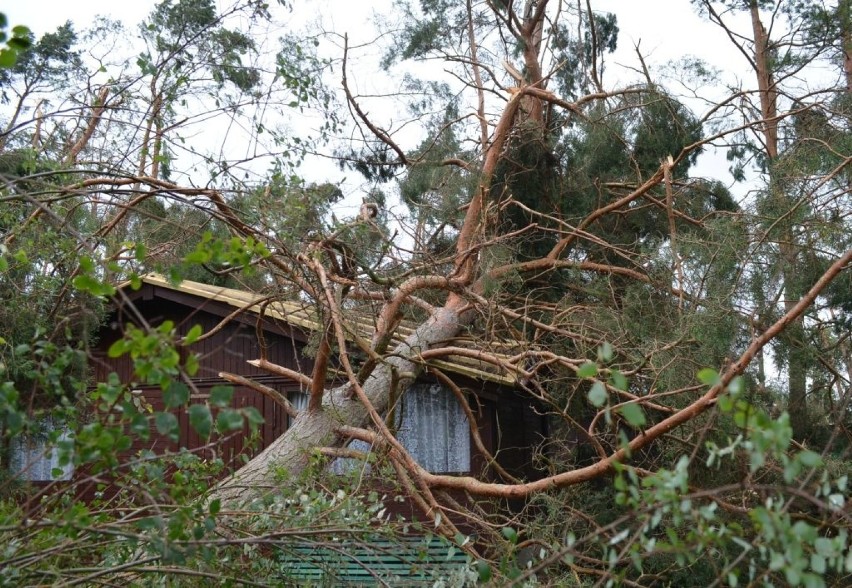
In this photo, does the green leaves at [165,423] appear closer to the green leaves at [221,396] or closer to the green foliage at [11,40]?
the green leaves at [221,396]

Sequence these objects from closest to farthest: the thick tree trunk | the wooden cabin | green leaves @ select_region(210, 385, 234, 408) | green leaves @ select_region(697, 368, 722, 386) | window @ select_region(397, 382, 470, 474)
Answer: green leaves @ select_region(697, 368, 722, 386)
green leaves @ select_region(210, 385, 234, 408)
the thick tree trunk
the wooden cabin
window @ select_region(397, 382, 470, 474)

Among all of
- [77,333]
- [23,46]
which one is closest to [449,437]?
[77,333]

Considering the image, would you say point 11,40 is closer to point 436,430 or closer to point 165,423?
point 165,423

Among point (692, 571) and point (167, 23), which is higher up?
point (167, 23)

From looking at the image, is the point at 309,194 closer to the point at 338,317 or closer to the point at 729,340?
the point at 338,317

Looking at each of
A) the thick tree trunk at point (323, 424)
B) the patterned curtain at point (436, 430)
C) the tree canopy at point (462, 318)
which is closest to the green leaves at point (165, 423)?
the tree canopy at point (462, 318)

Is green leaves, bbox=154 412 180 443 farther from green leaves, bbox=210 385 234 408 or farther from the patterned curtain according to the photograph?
the patterned curtain

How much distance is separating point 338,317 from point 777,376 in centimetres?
506

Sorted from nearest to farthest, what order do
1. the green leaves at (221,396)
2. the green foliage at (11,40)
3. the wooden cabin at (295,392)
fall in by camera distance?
the green leaves at (221,396) < the green foliage at (11,40) < the wooden cabin at (295,392)

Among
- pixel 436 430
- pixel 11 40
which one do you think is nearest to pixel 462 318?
pixel 436 430

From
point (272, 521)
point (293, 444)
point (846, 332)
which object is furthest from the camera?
point (846, 332)

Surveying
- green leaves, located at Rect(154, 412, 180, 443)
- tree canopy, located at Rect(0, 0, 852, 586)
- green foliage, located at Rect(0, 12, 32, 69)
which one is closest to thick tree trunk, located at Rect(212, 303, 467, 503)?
tree canopy, located at Rect(0, 0, 852, 586)

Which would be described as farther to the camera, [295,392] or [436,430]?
[295,392]

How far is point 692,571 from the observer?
29.0 feet
